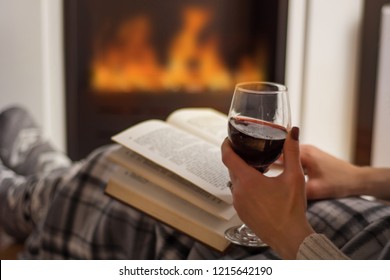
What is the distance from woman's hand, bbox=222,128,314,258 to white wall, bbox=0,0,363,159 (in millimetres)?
1386

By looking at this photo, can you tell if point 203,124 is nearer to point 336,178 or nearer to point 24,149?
point 336,178

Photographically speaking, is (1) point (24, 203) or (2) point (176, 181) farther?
(1) point (24, 203)

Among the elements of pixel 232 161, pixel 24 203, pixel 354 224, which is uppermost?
pixel 232 161

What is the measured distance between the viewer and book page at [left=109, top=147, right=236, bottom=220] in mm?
771

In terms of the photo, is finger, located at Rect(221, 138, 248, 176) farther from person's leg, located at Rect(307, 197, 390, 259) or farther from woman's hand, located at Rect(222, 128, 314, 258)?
person's leg, located at Rect(307, 197, 390, 259)

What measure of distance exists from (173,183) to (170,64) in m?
1.34

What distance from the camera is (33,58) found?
1.97 m

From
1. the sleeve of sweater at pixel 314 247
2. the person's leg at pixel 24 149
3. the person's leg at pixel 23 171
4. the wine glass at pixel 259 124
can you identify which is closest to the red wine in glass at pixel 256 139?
the wine glass at pixel 259 124

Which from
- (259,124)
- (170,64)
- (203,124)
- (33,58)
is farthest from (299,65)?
(259,124)

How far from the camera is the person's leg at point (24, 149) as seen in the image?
4.54ft

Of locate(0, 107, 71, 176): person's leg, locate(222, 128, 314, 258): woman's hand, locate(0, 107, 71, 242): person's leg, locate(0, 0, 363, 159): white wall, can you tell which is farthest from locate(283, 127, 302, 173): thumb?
locate(0, 0, 363, 159): white wall

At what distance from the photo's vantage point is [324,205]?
815 millimetres
